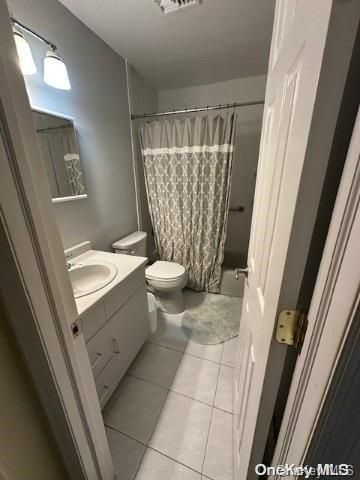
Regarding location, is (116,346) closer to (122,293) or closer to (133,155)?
(122,293)

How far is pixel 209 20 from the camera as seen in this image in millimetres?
1380

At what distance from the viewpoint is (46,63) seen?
1081 millimetres

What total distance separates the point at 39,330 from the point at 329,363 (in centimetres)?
65

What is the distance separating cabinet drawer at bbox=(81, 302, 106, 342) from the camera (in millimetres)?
929

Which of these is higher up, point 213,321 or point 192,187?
point 192,187

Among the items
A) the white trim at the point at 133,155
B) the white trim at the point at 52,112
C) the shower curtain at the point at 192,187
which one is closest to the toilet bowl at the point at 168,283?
the shower curtain at the point at 192,187

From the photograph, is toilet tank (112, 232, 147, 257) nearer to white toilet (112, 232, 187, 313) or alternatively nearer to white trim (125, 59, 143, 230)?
white toilet (112, 232, 187, 313)

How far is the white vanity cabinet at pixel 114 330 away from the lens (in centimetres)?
100

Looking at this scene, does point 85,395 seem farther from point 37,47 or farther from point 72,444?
point 37,47

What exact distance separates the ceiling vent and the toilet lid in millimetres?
1926

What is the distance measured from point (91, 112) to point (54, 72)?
0.42 metres

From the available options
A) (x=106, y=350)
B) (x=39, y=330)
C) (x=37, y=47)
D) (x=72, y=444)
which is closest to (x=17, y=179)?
(x=39, y=330)

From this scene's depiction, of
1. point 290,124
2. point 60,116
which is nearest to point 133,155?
point 60,116

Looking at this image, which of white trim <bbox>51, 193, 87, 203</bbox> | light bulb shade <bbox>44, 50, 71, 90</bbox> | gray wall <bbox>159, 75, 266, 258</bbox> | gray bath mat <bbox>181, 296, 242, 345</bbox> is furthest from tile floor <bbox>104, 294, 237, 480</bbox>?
light bulb shade <bbox>44, 50, 71, 90</bbox>
